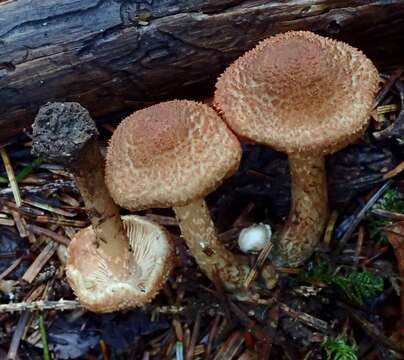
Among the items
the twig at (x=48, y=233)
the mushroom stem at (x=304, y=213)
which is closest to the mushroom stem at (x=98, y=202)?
the twig at (x=48, y=233)

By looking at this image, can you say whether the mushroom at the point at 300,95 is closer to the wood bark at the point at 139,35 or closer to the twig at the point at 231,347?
the wood bark at the point at 139,35

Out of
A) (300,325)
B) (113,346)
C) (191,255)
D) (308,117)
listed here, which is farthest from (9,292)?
(308,117)

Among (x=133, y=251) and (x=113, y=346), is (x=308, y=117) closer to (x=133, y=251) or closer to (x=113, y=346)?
(x=133, y=251)

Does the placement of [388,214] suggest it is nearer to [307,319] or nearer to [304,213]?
[304,213]

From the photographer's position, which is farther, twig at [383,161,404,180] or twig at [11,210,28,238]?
twig at [11,210,28,238]

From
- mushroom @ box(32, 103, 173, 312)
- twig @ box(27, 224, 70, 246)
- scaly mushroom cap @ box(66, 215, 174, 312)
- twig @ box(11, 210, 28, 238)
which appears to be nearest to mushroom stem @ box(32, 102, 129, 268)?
mushroom @ box(32, 103, 173, 312)

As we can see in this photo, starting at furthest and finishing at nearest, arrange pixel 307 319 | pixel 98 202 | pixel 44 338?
pixel 44 338 → pixel 307 319 → pixel 98 202

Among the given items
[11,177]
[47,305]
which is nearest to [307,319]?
[47,305]

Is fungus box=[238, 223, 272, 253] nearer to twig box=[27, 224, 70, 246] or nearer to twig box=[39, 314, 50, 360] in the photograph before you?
twig box=[27, 224, 70, 246]
